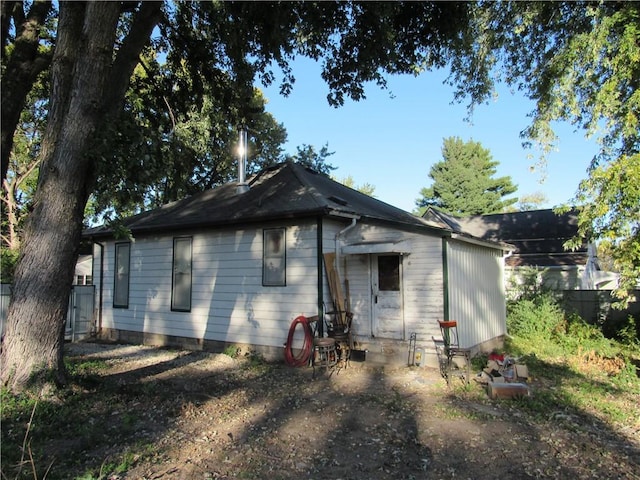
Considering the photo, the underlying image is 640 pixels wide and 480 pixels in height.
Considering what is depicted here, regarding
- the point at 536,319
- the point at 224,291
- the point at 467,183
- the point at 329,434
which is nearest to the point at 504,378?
the point at 329,434

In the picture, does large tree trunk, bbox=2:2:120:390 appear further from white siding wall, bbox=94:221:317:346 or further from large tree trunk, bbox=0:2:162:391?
white siding wall, bbox=94:221:317:346

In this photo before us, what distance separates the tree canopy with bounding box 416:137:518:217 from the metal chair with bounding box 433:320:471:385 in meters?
33.4

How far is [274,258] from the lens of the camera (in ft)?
29.9

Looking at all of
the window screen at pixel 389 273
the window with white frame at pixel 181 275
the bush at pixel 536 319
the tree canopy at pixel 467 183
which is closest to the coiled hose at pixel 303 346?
the window screen at pixel 389 273

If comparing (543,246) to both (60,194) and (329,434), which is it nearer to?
(329,434)

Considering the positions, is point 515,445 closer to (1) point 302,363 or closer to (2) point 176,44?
(1) point 302,363

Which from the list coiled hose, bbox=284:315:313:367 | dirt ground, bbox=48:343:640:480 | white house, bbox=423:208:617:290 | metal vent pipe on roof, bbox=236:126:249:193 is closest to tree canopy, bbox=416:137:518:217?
white house, bbox=423:208:617:290

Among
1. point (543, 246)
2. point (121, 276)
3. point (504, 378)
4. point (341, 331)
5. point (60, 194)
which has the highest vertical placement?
point (543, 246)

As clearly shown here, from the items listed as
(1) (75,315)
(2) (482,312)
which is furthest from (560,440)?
(1) (75,315)

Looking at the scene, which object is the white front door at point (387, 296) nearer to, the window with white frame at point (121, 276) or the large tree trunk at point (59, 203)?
the large tree trunk at point (59, 203)

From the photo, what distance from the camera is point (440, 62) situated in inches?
383

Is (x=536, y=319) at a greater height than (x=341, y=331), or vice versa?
(x=341, y=331)

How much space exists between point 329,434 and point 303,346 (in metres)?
3.58

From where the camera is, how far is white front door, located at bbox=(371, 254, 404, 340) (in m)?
8.75
